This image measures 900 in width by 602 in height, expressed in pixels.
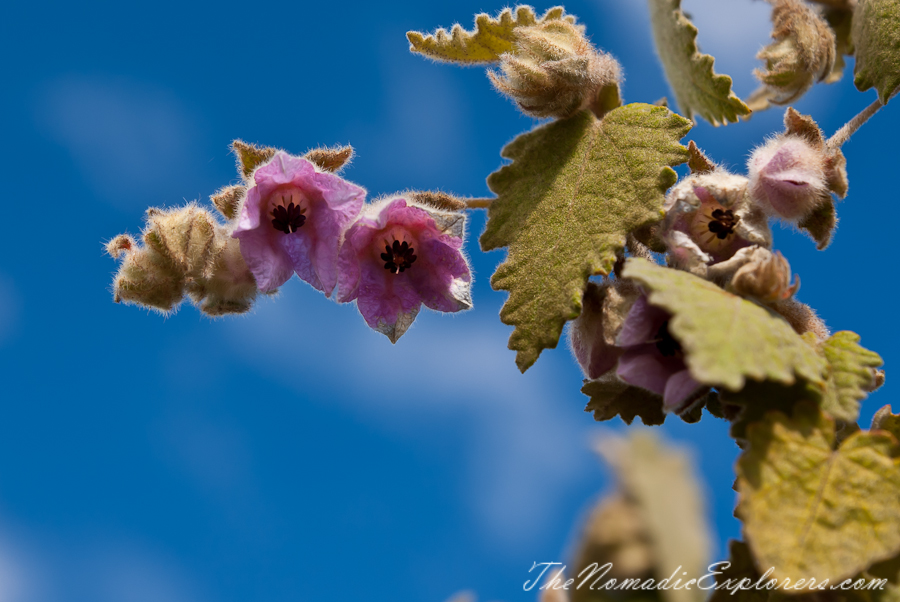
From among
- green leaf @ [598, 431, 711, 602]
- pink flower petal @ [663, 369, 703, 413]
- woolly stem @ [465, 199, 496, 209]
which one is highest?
woolly stem @ [465, 199, 496, 209]

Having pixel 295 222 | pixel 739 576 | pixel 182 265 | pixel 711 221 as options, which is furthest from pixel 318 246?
pixel 739 576

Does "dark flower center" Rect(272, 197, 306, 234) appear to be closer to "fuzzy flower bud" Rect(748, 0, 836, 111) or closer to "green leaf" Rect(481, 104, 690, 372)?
"green leaf" Rect(481, 104, 690, 372)

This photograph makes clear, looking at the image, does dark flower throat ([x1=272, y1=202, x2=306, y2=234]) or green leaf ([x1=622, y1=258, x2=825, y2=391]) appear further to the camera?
dark flower throat ([x1=272, y1=202, x2=306, y2=234])

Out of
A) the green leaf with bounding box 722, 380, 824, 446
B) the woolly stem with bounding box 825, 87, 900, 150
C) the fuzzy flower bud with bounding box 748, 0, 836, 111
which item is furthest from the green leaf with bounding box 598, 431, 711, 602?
the fuzzy flower bud with bounding box 748, 0, 836, 111

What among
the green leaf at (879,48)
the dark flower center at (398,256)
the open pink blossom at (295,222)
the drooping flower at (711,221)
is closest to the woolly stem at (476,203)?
the dark flower center at (398,256)

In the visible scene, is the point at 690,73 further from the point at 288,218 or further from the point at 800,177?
the point at 288,218

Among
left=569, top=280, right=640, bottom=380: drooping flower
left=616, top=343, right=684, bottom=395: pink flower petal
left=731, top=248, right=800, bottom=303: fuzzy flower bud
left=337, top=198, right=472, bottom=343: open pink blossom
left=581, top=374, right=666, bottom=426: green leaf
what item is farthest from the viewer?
left=337, top=198, right=472, bottom=343: open pink blossom

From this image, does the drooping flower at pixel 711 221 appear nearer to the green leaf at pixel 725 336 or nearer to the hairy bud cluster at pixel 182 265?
the green leaf at pixel 725 336
